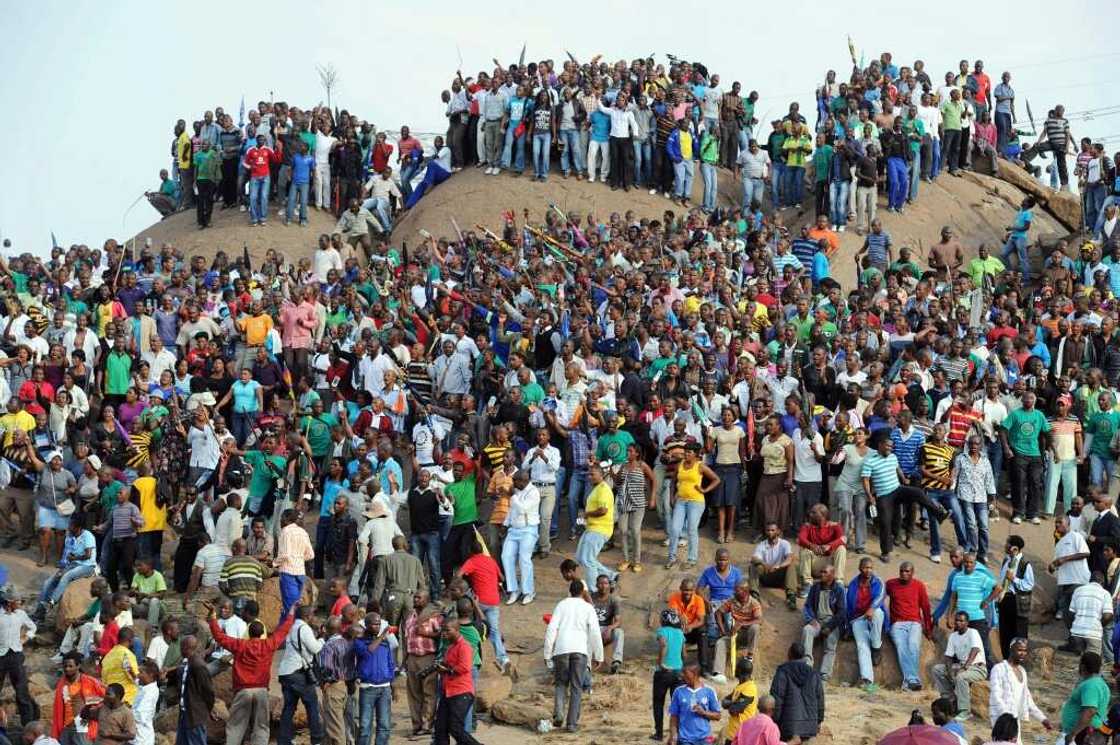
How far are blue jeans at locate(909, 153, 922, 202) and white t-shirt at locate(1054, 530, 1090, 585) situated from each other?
15.0m

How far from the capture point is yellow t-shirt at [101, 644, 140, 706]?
20.2m

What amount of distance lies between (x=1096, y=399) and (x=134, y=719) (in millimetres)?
13132

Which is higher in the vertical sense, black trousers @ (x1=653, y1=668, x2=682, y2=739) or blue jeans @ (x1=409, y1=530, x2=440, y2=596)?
blue jeans @ (x1=409, y1=530, x2=440, y2=596)

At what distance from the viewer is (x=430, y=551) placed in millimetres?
23234

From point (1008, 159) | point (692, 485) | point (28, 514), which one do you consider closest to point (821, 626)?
point (692, 485)

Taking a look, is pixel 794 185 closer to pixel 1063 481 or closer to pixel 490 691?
pixel 1063 481

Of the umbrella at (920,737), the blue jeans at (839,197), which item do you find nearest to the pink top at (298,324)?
the blue jeans at (839,197)

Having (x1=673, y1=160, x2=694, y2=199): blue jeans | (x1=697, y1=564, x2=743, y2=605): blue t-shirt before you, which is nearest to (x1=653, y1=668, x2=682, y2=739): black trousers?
(x1=697, y1=564, x2=743, y2=605): blue t-shirt

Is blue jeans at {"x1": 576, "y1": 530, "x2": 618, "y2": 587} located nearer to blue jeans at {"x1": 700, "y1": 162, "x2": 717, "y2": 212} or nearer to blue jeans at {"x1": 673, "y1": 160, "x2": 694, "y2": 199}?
blue jeans at {"x1": 673, "y1": 160, "x2": 694, "y2": 199}

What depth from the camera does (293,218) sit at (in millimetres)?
37469

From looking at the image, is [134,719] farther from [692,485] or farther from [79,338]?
[79,338]

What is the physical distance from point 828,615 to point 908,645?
0.95 m

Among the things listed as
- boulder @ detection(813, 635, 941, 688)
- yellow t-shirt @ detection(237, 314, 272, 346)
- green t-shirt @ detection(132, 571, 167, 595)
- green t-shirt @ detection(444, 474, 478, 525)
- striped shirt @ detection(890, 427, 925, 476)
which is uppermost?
yellow t-shirt @ detection(237, 314, 272, 346)

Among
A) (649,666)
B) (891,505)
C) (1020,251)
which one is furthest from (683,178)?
(649,666)
